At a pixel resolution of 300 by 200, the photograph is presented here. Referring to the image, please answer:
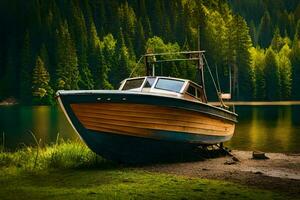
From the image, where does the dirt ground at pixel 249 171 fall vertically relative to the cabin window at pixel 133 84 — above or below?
below

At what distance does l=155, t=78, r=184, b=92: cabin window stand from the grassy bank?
369cm

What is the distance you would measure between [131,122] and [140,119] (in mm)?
351

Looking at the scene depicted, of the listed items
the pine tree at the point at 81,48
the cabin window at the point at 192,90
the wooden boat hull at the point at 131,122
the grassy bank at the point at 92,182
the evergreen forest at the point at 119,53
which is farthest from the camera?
the pine tree at the point at 81,48

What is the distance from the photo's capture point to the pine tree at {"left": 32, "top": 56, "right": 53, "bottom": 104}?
380ft

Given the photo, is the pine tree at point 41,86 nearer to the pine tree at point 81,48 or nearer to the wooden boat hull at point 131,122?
the pine tree at point 81,48

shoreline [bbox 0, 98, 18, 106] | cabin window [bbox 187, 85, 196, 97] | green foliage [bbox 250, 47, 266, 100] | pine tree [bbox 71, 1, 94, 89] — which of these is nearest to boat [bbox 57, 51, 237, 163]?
cabin window [bbox 187, 85, 196, 97]

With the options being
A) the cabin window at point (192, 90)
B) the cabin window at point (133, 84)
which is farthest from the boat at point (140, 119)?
the cabin window at point (192, 90)

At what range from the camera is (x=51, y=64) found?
135 metres

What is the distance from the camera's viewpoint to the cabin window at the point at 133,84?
69.2 feet

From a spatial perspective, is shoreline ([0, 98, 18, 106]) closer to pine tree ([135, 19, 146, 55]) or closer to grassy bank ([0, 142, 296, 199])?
pine tree ([135, 19, 146, 55])

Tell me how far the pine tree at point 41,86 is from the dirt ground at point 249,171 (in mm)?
96541

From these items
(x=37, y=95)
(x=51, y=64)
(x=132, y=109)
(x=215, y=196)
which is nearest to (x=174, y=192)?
(x=215, y=196)

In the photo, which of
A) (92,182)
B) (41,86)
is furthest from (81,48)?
(92,182)

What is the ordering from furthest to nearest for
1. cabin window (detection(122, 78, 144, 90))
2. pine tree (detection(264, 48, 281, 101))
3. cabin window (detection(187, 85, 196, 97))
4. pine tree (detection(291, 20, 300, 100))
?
pine tree (detection(291, 20, 300, 100))
pine tree (detection(264, 48, 281, 101))
cabin window (detection(187, 85, 196, 97))
cabin window (detection(122, 78, 144, 90))
